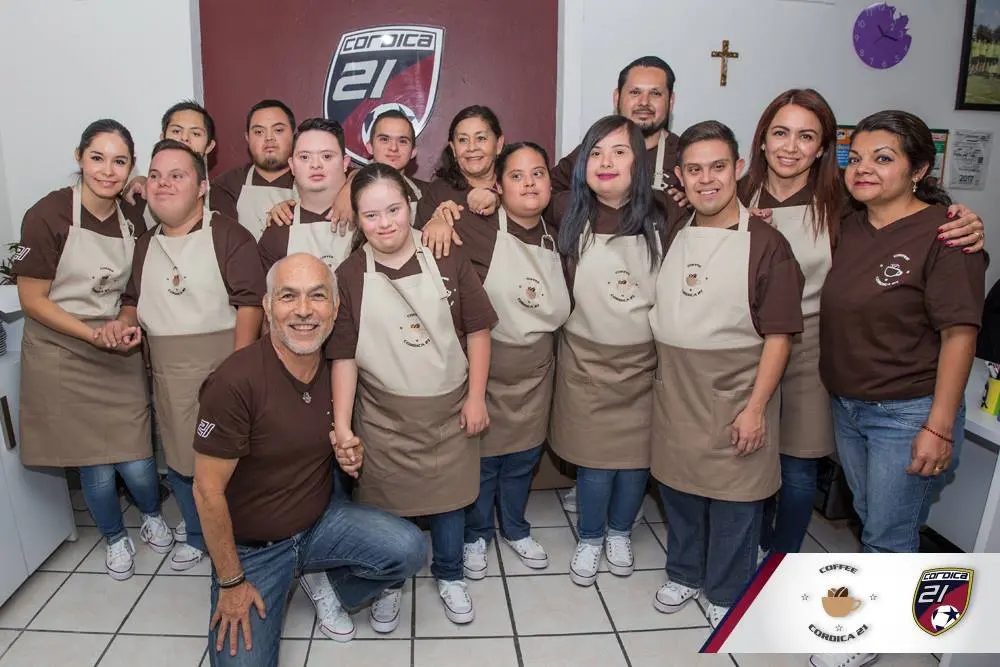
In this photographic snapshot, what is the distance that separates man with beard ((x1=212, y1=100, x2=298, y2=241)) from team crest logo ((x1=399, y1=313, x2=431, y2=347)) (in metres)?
0.91

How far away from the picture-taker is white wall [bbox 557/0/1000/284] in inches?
129

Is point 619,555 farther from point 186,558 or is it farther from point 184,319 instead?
point 184,319

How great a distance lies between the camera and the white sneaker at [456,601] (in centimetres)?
225

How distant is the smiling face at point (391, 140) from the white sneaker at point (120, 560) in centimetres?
171

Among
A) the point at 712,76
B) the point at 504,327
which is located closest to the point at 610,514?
the point at 504,327

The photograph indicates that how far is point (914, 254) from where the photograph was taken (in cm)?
Answer: 188

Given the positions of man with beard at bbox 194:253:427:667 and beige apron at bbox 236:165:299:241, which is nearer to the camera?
man with beard at bbox 194:253:427:667

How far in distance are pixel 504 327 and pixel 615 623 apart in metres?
1.03

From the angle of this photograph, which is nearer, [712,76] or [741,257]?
[741,257]

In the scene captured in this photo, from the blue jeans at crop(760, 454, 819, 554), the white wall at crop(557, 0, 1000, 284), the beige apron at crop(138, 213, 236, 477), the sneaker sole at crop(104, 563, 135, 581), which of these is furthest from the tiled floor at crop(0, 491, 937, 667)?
the white wall at crop(557, 0, 1000, 284)

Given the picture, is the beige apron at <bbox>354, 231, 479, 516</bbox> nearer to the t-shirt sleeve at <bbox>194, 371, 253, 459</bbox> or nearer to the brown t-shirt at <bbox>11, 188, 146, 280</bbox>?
the t-shirt sleeve at <bbox>194, 371, 253, 459</bbox>

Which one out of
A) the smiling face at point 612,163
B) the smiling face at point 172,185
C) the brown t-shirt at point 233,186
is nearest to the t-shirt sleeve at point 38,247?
the smiling face at point 172,185

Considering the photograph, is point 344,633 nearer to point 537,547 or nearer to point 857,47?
point 537,547

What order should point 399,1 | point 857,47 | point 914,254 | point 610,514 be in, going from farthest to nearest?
point 857,47 → point 399,1 → point 610,514 → point 914,254
